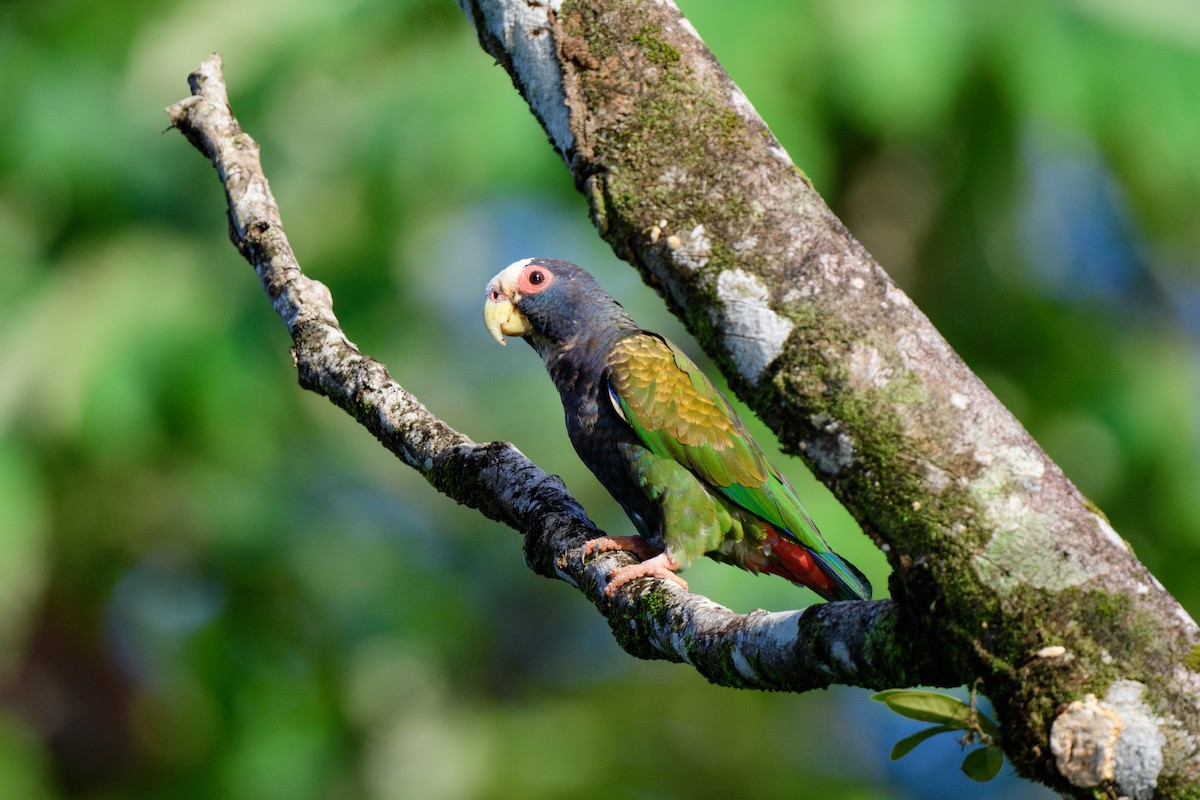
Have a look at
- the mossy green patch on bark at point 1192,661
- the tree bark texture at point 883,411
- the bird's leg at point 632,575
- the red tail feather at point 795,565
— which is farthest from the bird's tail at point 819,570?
the mossy green patch on bark at point 1192,661

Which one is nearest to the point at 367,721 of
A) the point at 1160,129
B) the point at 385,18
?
the point at 385,18

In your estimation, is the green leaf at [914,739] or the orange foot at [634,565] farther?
the orange foot at [634,565]

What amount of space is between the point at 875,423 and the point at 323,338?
226cm

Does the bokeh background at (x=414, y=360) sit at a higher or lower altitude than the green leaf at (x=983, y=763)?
higher

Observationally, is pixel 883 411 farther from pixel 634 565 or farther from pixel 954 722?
pixel 634 565

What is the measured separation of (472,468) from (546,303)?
4.59ft

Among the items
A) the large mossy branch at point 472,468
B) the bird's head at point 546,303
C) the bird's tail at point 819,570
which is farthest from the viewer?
the bird's head at point 546,303

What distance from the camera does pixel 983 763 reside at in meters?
2.38

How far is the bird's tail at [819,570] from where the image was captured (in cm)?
426

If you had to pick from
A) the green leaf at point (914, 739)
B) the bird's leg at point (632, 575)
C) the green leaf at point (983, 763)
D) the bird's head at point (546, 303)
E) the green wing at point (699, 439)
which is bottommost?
the green leaf at point (983, 763)

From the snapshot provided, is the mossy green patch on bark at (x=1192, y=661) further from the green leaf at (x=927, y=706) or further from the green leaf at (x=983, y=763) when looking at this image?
the green leaf at (x=983, y=763)

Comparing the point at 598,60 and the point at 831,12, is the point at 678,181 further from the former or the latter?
the point at 831,12

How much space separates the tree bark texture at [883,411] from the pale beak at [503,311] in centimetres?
255

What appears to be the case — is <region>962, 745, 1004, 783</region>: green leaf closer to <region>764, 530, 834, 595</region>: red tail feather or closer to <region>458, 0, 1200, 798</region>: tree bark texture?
<region>458, 0, 1200, 798</region>: tree bark texture
